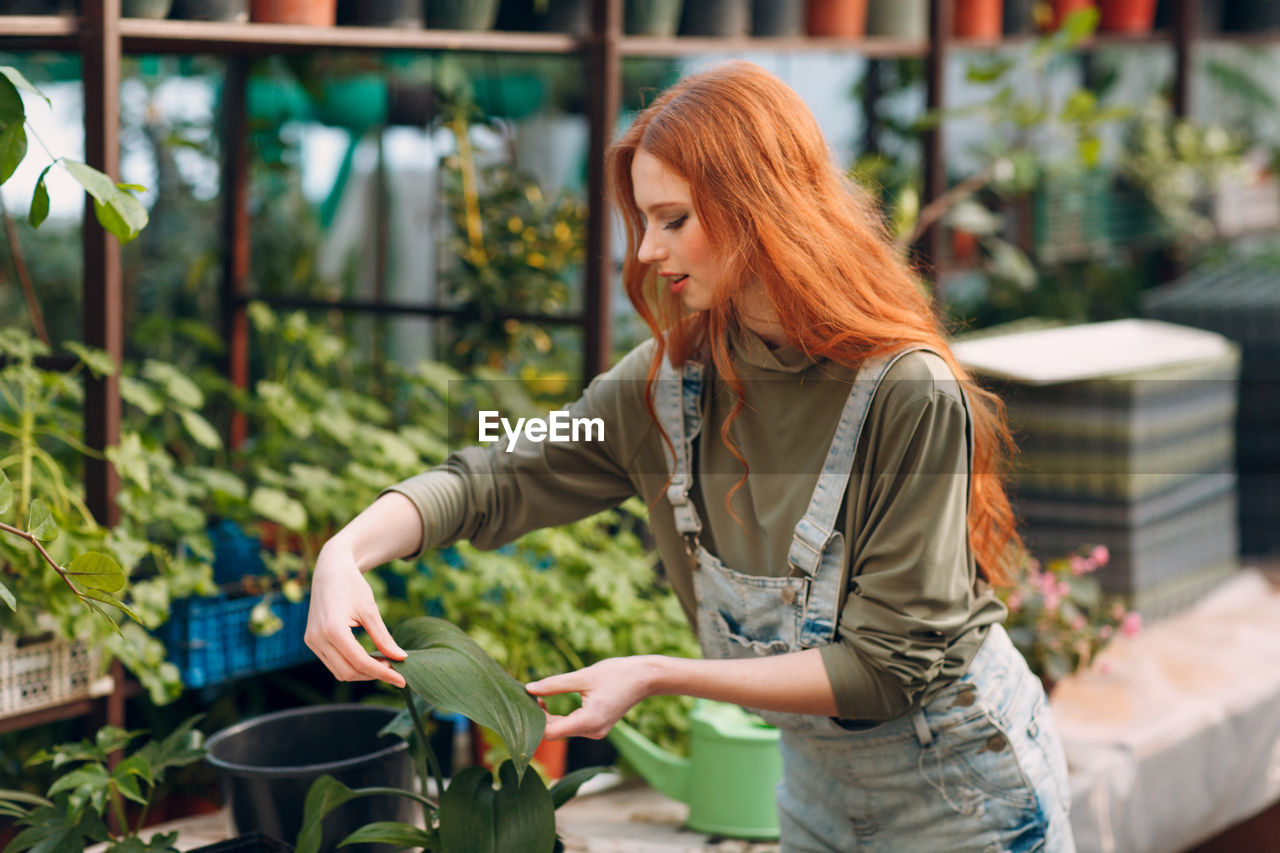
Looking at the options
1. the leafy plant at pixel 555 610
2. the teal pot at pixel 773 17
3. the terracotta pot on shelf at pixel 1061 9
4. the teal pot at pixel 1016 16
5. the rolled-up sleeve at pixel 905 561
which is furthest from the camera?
the terracotta pot on shelf at pixel 1061 9

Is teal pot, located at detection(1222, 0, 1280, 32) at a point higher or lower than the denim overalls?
higher

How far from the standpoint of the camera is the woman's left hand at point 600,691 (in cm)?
128

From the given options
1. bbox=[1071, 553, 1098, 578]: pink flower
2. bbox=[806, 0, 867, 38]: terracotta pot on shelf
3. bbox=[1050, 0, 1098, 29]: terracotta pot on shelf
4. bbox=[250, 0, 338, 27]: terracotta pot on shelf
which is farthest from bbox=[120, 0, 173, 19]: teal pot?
bbox=[1050, 0, 1098, 29]: terracotta pot on shelf

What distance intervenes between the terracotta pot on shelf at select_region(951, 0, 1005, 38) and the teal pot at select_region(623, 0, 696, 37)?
1.14 metres

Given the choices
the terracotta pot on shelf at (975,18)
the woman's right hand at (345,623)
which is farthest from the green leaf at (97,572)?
the terracotta pot on shelf at (975,18)

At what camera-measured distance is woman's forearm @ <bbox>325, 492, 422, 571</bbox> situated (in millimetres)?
1438

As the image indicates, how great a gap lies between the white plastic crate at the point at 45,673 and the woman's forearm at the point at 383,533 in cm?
80

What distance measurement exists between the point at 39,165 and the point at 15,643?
1508mm

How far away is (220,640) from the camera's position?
2.30 metres

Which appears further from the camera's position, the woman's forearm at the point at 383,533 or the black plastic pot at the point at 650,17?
the black plastic pot at the point at 650,17

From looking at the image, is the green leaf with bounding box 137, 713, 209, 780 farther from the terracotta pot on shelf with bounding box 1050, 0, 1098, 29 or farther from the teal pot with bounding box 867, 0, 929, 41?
the terracotta pot on shelf with bounding box 1050, 0, 1098, 29

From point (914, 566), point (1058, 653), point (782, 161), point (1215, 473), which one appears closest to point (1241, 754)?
point (1058, 653)

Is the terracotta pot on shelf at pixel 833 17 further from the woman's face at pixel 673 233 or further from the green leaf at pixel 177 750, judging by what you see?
the green leaf at pixel 177 750

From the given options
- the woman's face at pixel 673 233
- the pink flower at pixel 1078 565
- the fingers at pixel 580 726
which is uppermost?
the woman's face at pixel 673 233
